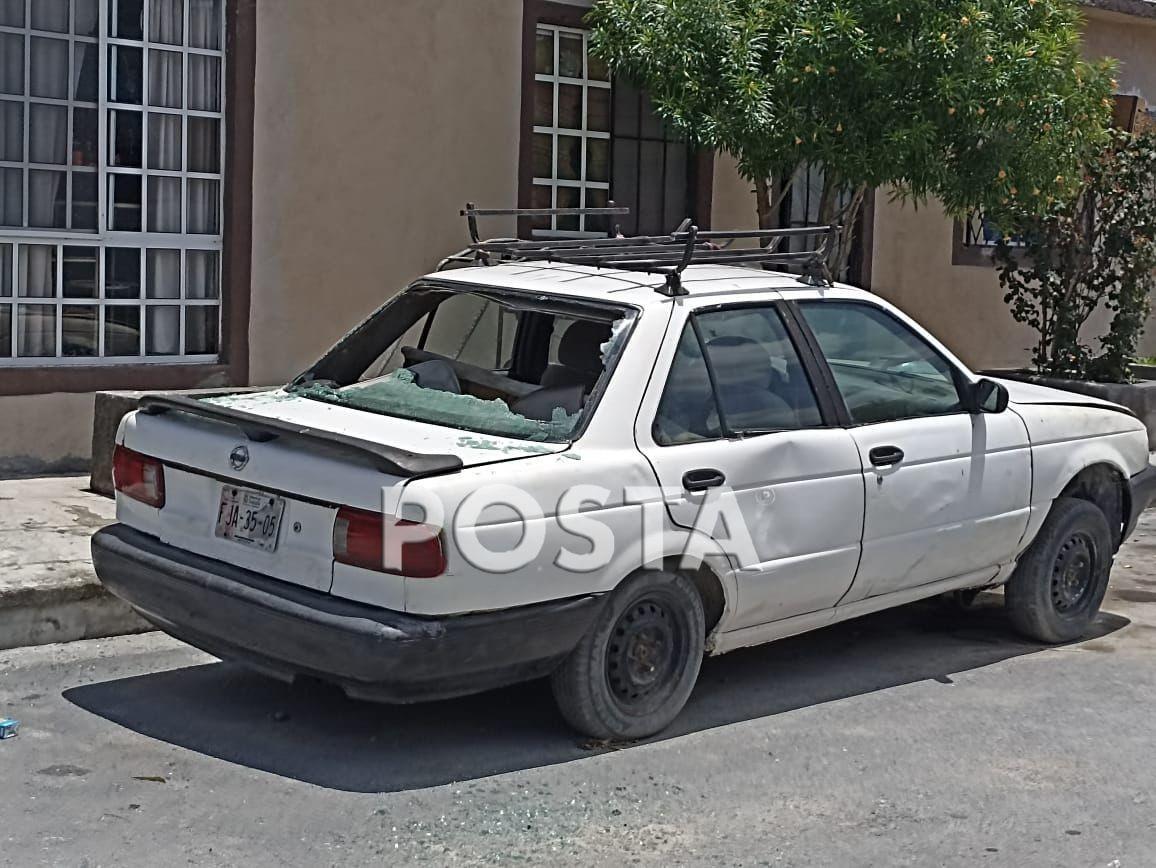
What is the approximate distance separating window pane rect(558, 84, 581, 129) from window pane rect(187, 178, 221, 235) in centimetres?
264

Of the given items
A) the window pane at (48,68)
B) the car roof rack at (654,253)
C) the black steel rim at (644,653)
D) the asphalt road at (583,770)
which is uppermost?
the window pane at (48,68)

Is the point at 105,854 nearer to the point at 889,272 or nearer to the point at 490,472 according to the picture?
the point at 490,472

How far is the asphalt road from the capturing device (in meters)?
4.54

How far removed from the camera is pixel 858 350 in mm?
6238

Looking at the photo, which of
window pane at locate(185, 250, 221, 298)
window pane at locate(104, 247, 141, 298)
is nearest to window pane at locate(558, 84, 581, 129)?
window pane at locate(185, 250, 221, 298)

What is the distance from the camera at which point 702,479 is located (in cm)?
541

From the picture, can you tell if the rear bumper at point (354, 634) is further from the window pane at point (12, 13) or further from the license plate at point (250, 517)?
the window pane at point (12, 13)

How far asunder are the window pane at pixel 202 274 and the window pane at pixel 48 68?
1189mm

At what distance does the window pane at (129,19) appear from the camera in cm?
913

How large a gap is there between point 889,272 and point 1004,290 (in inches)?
56.5

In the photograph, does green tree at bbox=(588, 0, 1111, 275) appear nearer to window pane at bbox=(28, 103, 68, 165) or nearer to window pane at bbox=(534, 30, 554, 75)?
window pane at bbox=(534, 30, 554, 75)

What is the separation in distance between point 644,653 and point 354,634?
1.09 m

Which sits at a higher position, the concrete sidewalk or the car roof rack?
the car roof rack

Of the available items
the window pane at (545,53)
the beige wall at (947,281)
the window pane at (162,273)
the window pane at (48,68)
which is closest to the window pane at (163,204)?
the window pane at (162,273)
